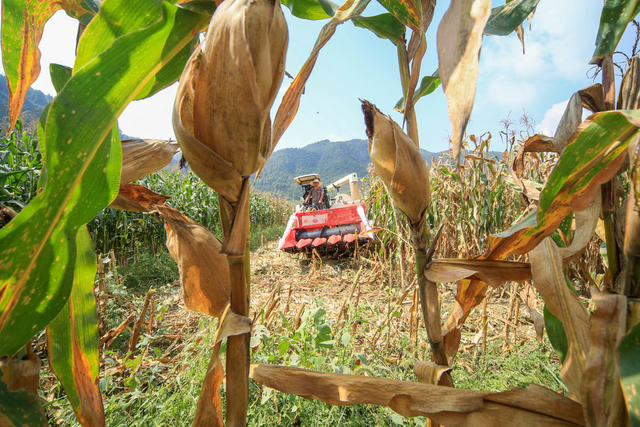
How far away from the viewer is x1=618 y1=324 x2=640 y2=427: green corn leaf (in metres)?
0.22

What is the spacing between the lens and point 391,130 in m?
0.30

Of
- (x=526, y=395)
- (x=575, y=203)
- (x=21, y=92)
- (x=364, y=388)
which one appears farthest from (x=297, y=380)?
(x=21, y=92)

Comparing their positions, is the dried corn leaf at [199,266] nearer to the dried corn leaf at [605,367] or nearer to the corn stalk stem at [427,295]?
the corn stalk stem at [427,295]

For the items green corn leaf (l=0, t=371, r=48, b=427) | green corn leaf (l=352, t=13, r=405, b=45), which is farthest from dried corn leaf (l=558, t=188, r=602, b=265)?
green corn leaf (l=0, t=371, r=48, b=427)

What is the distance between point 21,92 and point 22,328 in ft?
0.91

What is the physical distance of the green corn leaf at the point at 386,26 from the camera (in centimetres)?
39

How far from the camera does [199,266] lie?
1.11 ft

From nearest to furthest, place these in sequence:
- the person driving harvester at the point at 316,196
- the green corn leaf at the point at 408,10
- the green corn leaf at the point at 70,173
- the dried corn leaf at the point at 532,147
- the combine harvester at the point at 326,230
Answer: the green corn leaf at the point at 70,173 → the green corn leaf at the point at 408,10 → the dried corn leaf at the point at 532,147 → the combine harvester at the point at 326,230 → the person driving harvester at the point at 316,196

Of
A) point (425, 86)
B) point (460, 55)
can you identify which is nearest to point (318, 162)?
point (425, 86)

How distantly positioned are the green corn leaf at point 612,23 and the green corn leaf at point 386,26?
0.24 meters

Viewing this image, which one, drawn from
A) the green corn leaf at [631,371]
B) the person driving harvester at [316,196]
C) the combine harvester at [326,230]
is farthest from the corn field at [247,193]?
the person driving harvester at [316,196]

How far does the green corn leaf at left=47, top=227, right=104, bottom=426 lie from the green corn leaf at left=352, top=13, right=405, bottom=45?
44 cm

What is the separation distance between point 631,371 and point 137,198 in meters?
0.52

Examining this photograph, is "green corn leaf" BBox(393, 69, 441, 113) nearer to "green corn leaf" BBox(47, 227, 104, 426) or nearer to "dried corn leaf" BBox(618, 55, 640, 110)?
"dried corn leaf" BBox(618, 55, 640, 110)
